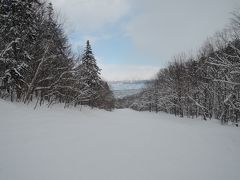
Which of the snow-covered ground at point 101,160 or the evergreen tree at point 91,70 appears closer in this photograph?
the snow-covered ground at point 101,160

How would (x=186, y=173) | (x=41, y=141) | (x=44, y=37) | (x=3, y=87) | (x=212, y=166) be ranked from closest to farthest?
1. (x=186, y=173)
2. (x=212, y=166)
3. (x=41, y=141)
4. (x=3, y=87)
5. (x=44, y=37)

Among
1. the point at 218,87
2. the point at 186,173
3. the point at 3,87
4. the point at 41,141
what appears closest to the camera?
the point at 186,173

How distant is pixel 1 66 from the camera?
13156 mm

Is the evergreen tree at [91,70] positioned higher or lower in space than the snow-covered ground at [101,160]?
higher

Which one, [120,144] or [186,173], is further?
[120,144]

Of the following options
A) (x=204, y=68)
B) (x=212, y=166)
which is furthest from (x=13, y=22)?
(x=204, y=68)

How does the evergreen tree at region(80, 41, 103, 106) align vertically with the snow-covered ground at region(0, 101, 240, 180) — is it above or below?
above

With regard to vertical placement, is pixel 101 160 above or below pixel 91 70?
below

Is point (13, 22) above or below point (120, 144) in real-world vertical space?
above

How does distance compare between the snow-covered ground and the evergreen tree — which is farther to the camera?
the evergreen tree

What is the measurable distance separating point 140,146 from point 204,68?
24.8m

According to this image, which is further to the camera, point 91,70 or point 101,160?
point 91,70

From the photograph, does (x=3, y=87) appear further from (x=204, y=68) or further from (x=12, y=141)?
(x=204, y=68)

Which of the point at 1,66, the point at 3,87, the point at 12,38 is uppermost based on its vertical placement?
the point at 12,38
